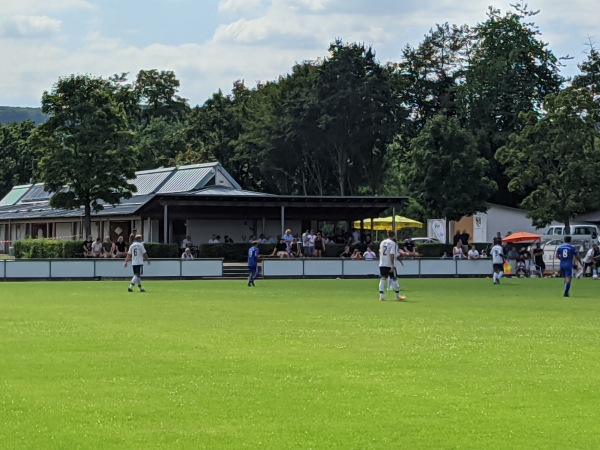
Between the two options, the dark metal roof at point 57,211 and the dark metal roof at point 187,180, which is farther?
the dark metal roof at point 187,180

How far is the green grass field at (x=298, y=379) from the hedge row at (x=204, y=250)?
2995 centimetres

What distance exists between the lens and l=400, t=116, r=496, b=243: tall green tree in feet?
224

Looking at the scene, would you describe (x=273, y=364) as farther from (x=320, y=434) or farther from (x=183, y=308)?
(x=183, y=308)

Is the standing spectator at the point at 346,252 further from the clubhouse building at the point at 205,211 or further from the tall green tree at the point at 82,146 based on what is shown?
the tall green tree at the point at 82,146

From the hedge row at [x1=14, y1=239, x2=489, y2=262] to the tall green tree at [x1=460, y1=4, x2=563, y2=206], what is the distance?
19.0 meters

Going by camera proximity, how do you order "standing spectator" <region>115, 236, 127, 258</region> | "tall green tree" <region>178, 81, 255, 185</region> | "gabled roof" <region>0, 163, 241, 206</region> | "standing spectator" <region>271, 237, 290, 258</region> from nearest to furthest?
1. "standing spectator" <region>115, 236, 127, 258</region>
2. "standing spectator" <region>271, 237, 290, 258</region>
3. "gabled roof" <region>0, 163, 241, 206</region>
4. "tall green tree" <region>178, 81, 255, 185</region>

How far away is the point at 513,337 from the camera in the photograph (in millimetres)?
17578

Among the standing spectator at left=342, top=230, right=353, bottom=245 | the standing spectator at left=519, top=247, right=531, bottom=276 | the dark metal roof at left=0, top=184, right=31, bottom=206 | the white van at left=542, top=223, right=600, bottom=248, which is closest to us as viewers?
the standing spectator at left=519, top=247, right=531, bottom=276

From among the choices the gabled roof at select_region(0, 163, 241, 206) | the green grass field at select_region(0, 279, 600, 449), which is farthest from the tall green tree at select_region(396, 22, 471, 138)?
the green grass field at select_region(0, 279, 600, 449)

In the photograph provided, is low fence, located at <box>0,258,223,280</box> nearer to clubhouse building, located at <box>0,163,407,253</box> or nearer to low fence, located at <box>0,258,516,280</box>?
low fence, located at <box>0,258,516,280</box>

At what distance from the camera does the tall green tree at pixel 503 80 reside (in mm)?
Answer: 78812

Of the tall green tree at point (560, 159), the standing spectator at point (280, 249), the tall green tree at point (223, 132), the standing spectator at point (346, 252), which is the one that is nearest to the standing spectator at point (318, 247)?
the standing spectator at point (346, 252)

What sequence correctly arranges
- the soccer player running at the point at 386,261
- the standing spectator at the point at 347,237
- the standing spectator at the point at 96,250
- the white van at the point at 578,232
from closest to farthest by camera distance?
the soccer player running at the point at 386,261
the standing spectator at the point at 96,250
the standing spectator at the point at 347,237
the white van at the point at 578,232

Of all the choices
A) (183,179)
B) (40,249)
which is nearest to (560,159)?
(183,179)
